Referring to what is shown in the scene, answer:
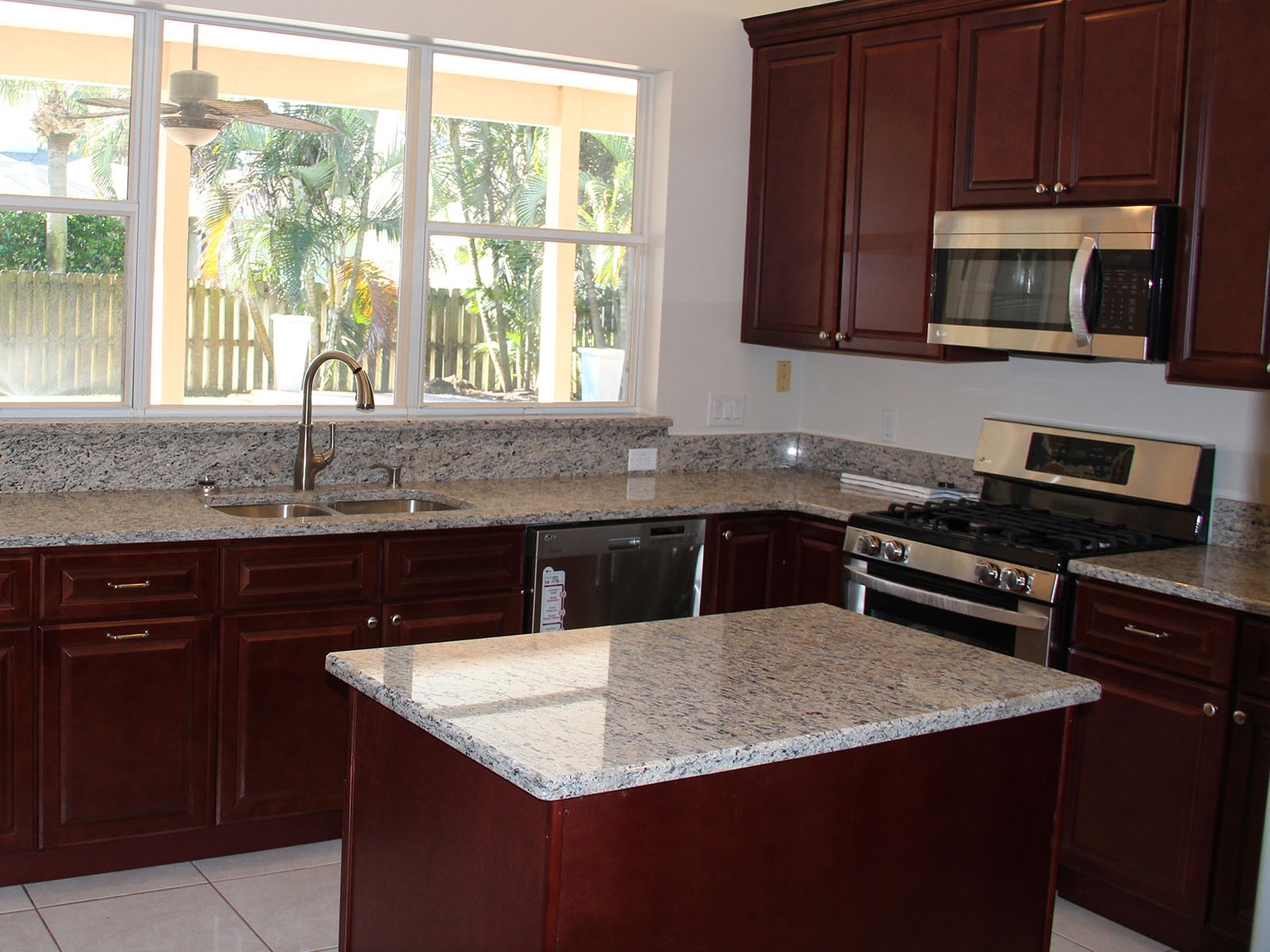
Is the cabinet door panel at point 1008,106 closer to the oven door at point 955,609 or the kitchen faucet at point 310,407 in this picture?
the oven door at point 955,609

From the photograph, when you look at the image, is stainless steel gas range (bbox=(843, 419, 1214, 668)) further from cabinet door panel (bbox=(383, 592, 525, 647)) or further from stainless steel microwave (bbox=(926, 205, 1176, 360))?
cabinet door panel (bbox=(383, 592, 525, 647))

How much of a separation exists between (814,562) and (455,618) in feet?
3.81

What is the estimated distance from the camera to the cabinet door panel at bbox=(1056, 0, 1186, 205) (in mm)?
3209

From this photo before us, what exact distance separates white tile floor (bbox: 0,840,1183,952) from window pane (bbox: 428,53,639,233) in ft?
6.62

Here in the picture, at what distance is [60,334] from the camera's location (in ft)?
11.6

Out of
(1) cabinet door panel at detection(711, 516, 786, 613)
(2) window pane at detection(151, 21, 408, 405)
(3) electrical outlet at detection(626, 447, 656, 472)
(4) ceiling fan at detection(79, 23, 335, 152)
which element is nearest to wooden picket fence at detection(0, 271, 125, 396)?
(2) window pane at detection(151, 21, 408, 405)

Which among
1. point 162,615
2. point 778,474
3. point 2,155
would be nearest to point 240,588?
point 162,615

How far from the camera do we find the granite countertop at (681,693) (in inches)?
64.1

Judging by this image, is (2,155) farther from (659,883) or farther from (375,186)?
(659,883)

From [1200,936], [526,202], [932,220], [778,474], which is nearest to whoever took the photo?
[1200,936]

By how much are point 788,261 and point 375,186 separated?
1.39 meters

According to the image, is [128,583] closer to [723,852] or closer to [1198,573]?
[723,852]

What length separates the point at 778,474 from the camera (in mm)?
4574

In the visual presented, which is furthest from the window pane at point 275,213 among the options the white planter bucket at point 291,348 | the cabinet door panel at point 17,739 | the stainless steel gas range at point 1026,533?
the stainless steel gas range at point 1026,533
